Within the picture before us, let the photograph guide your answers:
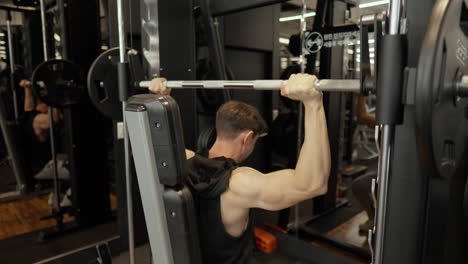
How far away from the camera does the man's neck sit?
1354mm

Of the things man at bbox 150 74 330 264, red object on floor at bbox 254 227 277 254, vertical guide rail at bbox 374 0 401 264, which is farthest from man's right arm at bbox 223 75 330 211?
red object on floor at bbox 254 227 277 254

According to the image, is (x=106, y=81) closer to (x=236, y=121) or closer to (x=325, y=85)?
(x=236, y=121)

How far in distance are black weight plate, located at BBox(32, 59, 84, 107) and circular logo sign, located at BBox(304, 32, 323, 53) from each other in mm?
1763

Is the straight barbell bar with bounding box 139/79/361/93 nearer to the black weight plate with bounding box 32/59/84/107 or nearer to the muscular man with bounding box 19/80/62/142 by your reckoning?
the black weight plate with bounding box 32/59/84/107

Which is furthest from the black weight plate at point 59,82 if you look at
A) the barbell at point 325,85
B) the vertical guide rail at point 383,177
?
the vertical guide rail at point 383,177

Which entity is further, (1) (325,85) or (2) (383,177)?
(1) (325,85)

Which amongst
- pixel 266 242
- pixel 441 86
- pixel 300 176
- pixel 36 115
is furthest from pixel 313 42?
pixel 36 115

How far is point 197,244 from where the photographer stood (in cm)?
109

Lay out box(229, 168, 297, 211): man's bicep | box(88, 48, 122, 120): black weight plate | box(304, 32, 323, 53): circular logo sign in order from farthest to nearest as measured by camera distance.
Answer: box(304, 32, 323, 53): circular logo sign < box(88, 48, 122, 120): black weight plate < box(229, 168, 297, 211): man's bicep

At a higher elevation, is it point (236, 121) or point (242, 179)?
point (236, 121)

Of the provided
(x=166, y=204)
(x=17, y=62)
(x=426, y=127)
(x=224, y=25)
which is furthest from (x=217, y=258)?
(x=17, y=62)

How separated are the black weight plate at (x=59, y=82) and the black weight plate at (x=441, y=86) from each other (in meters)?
2.58

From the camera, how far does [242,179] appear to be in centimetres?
117

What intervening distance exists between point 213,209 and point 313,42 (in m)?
1.59
